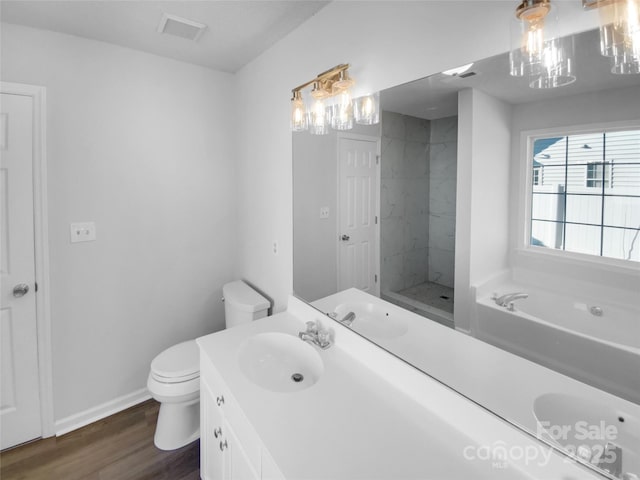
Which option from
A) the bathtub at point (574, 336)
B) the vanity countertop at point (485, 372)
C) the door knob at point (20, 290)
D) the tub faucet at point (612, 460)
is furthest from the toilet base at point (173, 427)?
the tub faucet at point (612, 460)

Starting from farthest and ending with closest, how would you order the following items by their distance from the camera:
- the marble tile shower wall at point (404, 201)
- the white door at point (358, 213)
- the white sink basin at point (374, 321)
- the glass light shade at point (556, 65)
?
the white door at point (358, 213), the white sink basin at point (374, 321), the marble tile shower wall at point (404, 201), the glass light shade at point (556, 65)

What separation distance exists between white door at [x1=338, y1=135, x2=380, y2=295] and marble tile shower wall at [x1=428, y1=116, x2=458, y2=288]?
278mm

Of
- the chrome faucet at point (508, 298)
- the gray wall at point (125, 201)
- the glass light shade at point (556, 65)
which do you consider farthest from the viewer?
the gray wall at point (125, 201)

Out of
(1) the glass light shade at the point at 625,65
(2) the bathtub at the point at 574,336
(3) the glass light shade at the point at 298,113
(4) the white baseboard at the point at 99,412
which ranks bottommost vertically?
(4) the white baseboard at the point at 99,412

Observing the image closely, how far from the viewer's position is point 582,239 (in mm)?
780

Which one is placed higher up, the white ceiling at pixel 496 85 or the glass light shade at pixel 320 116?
the glass light shade at pixel 320 116

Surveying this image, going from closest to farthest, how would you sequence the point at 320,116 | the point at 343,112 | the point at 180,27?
1. the point at 343,112
2. the point at 320,116
3. the point at 180,27

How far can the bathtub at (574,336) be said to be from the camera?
0.72 meters

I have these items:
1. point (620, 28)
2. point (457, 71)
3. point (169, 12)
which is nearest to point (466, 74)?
point (457, 71)

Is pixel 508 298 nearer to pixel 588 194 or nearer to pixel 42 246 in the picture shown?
pixel 588 194

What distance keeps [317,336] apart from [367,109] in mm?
999

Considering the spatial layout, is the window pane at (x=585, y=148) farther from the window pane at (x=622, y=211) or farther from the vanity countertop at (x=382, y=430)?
the vanity countertop at (x=382, y=430)

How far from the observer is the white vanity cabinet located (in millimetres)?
976

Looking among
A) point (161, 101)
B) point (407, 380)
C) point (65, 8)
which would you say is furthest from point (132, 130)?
point (407, 380)
